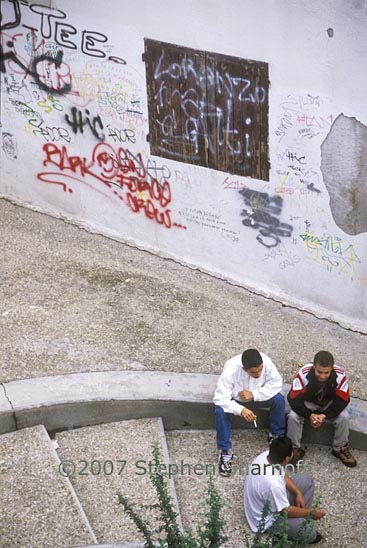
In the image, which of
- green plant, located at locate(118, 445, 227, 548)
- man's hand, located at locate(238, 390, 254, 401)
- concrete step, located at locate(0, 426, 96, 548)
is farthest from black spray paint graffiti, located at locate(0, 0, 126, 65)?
green plant, located at locate(118, 445, 227, 548)

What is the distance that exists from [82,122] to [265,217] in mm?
2327

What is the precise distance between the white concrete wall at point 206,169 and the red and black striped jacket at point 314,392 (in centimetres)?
147

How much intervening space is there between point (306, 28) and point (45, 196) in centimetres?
402

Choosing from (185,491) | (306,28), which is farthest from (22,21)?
(185,491)

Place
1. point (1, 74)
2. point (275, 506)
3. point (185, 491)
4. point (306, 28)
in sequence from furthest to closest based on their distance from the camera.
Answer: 1. point (1, 74)
2. point (306, 28)
3. point (185, 491)
4. point (275, 506)

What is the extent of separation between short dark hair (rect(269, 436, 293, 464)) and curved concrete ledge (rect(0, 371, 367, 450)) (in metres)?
1.02

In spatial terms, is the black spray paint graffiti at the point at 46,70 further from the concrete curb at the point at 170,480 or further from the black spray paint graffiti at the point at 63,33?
the concrete curb at the point at 170,480

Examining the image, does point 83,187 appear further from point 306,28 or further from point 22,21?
point 306,28

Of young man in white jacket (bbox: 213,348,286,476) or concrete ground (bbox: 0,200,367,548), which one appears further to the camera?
concrete ground (bbox: 0,200,367,548)

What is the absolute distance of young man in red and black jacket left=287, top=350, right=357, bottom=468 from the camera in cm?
785

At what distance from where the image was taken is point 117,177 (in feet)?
34.0

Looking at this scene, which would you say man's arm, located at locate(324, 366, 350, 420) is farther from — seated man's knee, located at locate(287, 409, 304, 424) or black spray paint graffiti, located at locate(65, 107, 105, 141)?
black spray paint graffiti, located at locate(65, 107, 105, 141)

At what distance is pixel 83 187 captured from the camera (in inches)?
423

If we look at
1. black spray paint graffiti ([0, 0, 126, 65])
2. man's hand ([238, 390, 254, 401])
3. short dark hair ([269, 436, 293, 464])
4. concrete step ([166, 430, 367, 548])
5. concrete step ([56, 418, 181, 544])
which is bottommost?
concrete step ([166, 430, 367, 548])
